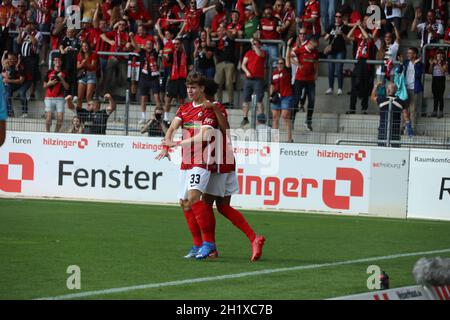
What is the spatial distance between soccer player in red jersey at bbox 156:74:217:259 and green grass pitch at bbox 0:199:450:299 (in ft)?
1.34

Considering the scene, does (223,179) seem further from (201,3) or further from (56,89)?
(201,3)

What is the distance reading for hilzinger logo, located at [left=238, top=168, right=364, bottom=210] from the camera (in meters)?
20.1

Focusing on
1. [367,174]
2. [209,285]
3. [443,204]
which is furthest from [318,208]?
[209,285]

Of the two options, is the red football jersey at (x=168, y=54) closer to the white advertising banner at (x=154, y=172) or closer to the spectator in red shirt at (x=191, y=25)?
the spectator in red shirt at (x=191, y=25)

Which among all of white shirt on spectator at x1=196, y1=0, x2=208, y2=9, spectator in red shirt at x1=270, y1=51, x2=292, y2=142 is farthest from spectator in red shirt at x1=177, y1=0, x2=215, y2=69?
spectator in red shirt at x1=270, y1=51, x2=292, y2=142

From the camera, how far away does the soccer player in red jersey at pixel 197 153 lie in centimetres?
1210

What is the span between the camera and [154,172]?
69.9 ft

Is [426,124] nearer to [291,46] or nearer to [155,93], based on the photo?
[291,46]

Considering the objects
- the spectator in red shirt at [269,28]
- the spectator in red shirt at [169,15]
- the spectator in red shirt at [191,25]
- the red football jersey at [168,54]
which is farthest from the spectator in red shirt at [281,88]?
the spectator in red shirt at [169,15]

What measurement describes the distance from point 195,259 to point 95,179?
385 inches

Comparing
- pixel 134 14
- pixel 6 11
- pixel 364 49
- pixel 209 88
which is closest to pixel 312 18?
pixel 364 49

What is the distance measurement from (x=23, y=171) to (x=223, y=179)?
1038 cm

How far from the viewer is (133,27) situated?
90.1 feet

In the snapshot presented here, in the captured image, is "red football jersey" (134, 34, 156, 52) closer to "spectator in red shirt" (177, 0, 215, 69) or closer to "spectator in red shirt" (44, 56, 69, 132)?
"spectator in red shirt" (177, 0, 215, 69)
